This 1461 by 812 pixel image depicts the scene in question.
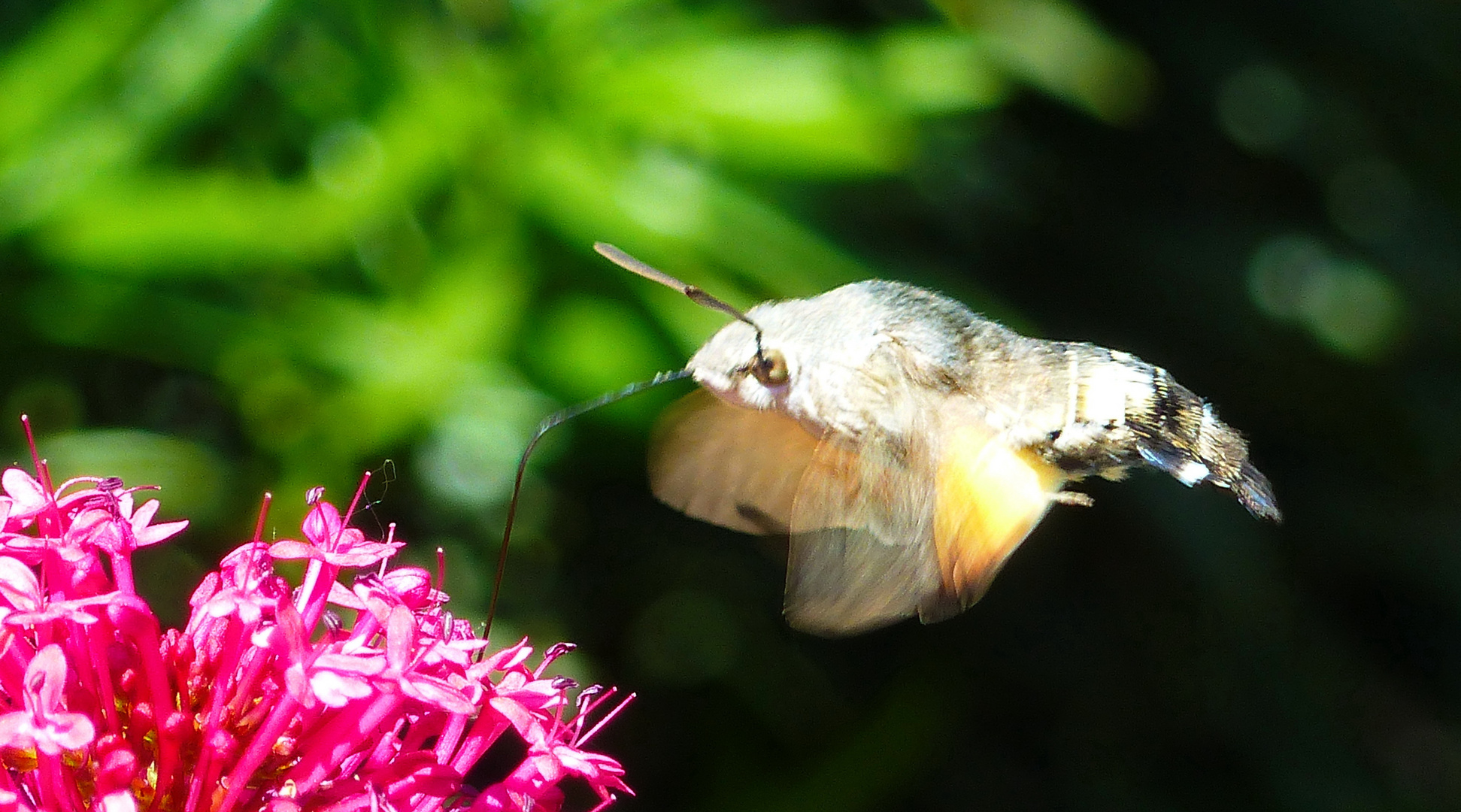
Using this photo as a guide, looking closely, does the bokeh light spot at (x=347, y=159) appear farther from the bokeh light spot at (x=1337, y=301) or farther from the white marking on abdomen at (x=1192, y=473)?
the bokeh light spot at (x=1337, y=301)

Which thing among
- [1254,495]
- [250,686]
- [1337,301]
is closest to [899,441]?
[1254,495]

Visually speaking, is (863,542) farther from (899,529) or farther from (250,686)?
(250,686)

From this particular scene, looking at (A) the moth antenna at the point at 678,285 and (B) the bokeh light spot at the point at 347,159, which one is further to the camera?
(B) the bokeh light spot at the point at 347,159

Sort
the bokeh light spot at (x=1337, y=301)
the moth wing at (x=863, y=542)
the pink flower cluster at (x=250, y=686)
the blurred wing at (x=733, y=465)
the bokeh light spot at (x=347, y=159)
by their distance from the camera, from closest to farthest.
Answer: the pink flower cluster at (x=250, y=686) → the moth wing at (x=863, y=542) → the blurred wing at (x=733, y=465) → the bokeh light spot at (x=347, y=159) → the bokeh light spot at (x=1337, y=301)

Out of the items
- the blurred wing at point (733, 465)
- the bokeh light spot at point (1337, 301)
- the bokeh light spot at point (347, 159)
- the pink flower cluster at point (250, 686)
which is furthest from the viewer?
the bokeh light spot at point (1337, 301)

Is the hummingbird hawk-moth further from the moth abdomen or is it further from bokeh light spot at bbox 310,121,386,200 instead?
bokeh light spot at bbox 310,121,386,200

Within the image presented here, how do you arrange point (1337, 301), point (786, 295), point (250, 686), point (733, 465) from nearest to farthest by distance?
point (250, 686), point (733, 465), point (786, 295), point (1337, 301)

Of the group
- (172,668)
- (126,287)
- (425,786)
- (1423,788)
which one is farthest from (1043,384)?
(1423,788)

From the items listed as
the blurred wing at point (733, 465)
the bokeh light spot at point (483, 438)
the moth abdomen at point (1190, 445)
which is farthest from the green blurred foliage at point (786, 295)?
the moth abdomen at point (1190, 445)
